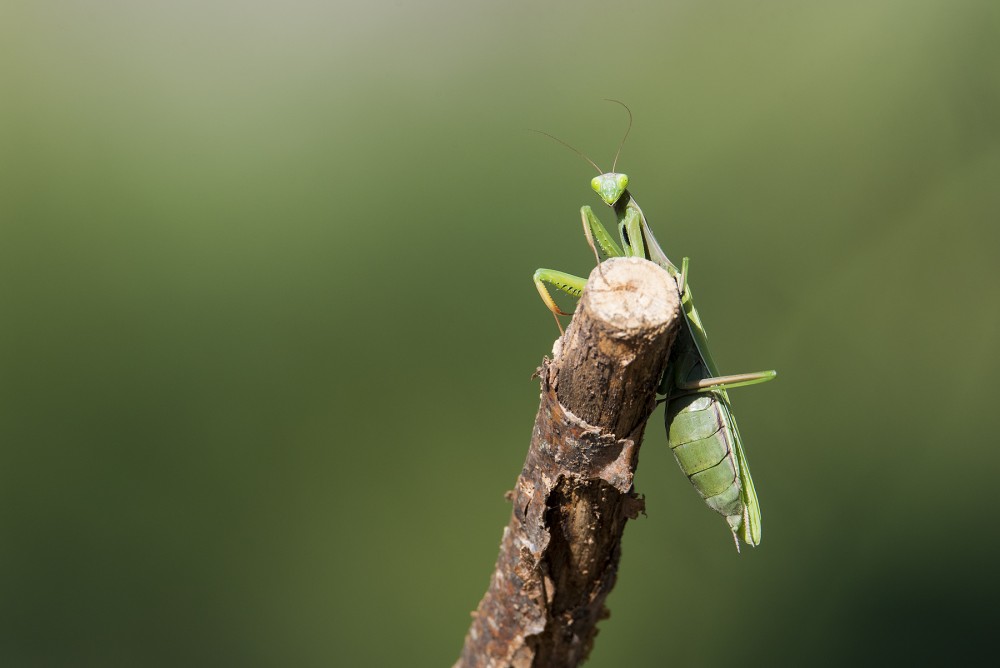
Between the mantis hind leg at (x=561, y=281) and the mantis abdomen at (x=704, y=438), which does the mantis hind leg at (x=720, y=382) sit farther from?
the mantis hind leg at (x=561, y=281)

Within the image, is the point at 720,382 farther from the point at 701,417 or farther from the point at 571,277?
the point at 571,277

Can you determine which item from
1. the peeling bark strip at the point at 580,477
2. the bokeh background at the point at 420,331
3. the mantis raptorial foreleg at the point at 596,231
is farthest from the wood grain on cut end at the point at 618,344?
the bokeh background at the point at 420,331

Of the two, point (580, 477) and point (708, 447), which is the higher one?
point (708, 447)

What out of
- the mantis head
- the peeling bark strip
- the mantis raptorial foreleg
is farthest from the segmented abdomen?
the mantis head

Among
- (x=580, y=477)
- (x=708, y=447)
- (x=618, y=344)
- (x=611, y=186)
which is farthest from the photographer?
(x=611, y=186)

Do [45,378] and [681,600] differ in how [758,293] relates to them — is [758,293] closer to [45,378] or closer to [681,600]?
[681,600]

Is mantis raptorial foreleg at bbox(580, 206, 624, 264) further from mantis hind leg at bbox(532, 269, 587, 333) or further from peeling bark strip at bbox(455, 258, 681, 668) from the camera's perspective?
peeling bark strip at bbox(455, 258, 681, 668)

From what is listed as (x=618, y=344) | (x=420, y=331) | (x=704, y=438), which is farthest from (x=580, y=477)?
(x=420, y=331)
